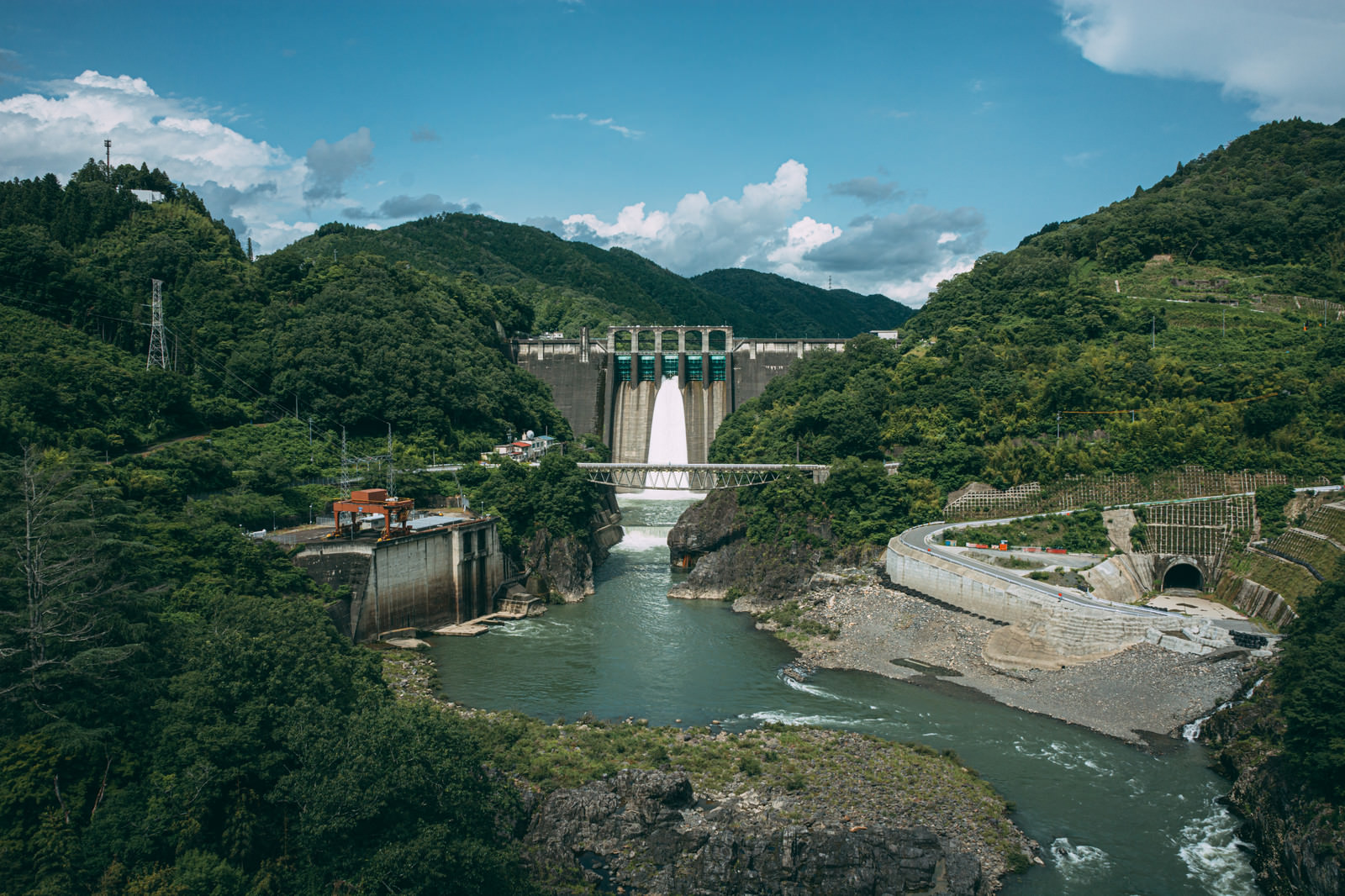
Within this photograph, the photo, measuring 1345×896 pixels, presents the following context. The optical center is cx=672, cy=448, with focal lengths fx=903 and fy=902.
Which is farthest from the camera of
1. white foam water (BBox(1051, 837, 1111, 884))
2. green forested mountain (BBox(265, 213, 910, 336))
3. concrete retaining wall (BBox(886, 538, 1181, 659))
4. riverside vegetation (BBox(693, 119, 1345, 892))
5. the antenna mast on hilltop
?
green forested mountain (BBox(265, 213, 910, 336))

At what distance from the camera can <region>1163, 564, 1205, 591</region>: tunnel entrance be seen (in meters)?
45.3

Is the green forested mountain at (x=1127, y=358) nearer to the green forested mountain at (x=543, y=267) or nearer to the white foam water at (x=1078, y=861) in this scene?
the white foam water at (x=1078, y=861)

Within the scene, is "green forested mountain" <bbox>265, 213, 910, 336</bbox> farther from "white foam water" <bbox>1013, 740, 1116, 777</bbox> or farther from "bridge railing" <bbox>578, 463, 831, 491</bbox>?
"white foam water" <bbox>1013, 740, 1116, 777</bbox>

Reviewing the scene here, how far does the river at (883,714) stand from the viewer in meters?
23.8

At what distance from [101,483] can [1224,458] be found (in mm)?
54920

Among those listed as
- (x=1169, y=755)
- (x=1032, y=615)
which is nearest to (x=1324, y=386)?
(x=1032, y=615)

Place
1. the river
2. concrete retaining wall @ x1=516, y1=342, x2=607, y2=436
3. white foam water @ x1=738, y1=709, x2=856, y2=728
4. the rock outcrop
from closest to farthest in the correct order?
the river
white foam water @ x1=738, y1=709, x2=856, y2=728
the rock outcrop
concrete retaining wall @ x1=516, y1=342, x2=607, y2=436

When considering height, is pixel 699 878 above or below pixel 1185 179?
below

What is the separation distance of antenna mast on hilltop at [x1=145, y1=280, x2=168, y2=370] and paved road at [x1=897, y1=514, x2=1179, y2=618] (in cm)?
4558

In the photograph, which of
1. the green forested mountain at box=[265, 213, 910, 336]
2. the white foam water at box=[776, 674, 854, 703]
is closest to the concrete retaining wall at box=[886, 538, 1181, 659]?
the white foam water at box=[776, 674, 854, 703]

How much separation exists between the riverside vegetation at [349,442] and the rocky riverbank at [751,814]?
2.08 m

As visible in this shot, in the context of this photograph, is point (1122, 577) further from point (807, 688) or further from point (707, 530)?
point (707, 530)

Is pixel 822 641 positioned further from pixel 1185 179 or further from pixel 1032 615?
pixel 1185 179

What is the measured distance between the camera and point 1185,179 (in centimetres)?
10481
